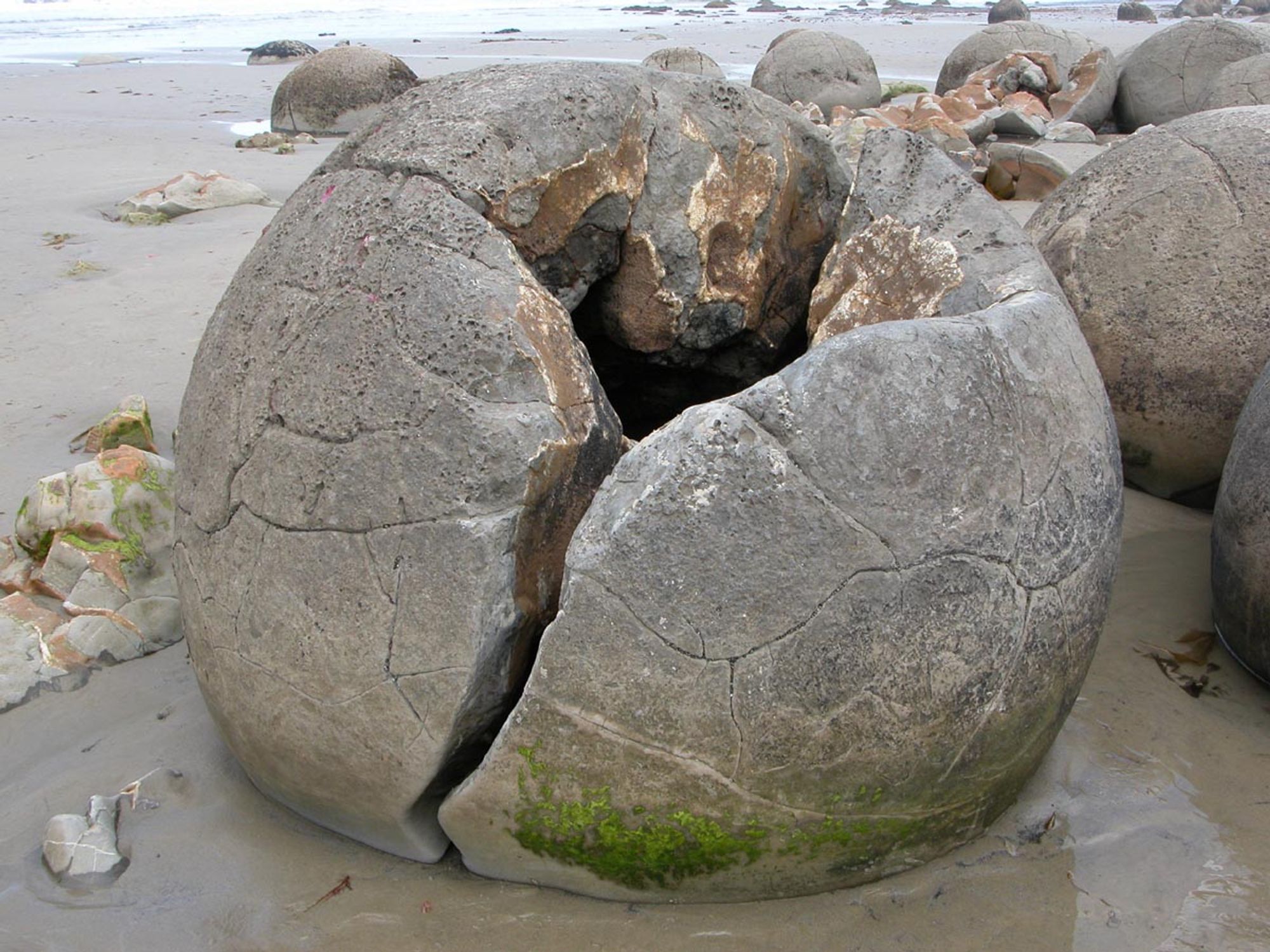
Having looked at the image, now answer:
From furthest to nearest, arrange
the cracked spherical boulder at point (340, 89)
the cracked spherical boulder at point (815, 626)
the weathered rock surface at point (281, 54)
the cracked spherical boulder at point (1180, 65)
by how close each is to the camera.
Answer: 1. the weathered rock surface at point (281, 54)
2. the cracked spherical boulder at point (340, 89)
3. the cracked spherical boulder at point (1180, 65)
4. the cracked spherical boulder at point (815, 626)

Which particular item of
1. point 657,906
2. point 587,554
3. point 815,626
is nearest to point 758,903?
point 657,906

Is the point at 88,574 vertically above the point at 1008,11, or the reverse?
the point at 1008,11

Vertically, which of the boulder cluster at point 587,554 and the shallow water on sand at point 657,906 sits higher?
the boulder cluster at point 587,554

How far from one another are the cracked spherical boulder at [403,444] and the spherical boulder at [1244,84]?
23.8 feet

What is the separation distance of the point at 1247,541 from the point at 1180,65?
30.1 ft

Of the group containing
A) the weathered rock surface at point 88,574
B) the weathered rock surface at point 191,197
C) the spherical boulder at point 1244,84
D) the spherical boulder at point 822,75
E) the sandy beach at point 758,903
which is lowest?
the sandy beach at point 758,903

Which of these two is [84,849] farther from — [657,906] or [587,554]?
[587,554]

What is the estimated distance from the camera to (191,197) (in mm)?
8086

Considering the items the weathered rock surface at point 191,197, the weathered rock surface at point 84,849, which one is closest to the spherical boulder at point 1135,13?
the weathered rock surface at point 191,197

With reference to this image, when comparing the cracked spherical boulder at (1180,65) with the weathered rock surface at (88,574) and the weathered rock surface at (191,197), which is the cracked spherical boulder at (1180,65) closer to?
the weathered rock surface at (191,197)

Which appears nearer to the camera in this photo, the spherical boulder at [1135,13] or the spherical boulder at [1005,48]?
the spherical boulder at [1005,48]

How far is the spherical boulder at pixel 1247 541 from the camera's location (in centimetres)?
298

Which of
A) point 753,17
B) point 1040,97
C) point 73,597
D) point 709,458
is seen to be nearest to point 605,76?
point 709,458

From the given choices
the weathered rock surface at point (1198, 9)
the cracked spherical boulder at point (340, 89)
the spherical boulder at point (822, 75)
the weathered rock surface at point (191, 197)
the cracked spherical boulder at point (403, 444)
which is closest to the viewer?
the cracked spherical boulder at point (403, 444)
